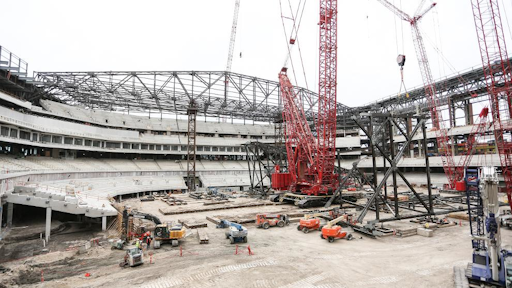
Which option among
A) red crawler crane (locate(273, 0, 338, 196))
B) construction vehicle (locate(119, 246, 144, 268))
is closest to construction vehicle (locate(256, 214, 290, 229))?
construction vehicle (locate(119, 246, 144, 268))

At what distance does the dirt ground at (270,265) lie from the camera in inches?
420

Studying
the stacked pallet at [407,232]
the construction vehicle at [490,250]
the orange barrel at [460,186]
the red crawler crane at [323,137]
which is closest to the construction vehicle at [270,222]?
the stacked pallet at [407,232]

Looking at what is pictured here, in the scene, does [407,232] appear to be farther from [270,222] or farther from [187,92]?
[187,92]

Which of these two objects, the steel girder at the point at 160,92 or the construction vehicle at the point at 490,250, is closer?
the construction vehicle at the point at 490,250

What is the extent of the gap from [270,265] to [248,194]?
30916mm

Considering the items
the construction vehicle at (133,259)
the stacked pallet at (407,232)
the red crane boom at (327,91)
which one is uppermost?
the red crane boom at (327,91)

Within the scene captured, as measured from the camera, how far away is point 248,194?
1695 inches

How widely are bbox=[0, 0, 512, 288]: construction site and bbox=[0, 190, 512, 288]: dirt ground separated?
4.3 inches

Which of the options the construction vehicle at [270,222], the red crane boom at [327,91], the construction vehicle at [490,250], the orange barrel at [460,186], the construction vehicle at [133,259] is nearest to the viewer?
the construction vehicle at [490,250]

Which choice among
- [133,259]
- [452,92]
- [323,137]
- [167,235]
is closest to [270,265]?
[133,259]

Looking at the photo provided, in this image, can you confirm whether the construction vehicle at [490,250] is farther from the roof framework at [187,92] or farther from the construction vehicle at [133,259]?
the roof framework at [187,92]

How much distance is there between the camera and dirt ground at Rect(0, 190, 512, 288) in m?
10.7

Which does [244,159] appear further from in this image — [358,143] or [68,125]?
[68,125]

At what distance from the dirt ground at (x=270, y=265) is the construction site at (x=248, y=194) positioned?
11 centimetres
